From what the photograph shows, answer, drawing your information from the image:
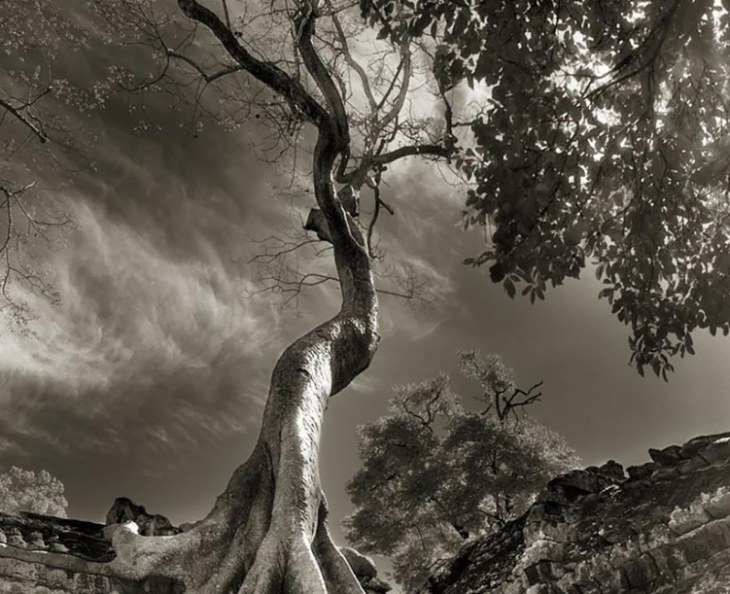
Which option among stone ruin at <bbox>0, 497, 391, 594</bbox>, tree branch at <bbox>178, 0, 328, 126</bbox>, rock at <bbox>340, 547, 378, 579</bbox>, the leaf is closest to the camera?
the leaf

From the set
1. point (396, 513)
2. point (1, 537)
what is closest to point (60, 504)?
point (396, 513)

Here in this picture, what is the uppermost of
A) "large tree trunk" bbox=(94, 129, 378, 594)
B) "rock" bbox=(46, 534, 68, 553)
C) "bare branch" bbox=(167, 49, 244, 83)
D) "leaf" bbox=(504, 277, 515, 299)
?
"bare branch" bbox=(167, 49, 244, 83)

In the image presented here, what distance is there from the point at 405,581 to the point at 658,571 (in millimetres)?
19824

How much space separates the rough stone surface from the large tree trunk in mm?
1865

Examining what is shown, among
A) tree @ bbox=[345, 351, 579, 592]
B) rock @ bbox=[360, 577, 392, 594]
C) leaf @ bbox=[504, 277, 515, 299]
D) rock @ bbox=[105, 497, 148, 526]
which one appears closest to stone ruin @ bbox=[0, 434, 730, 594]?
rock @ bbox=[360, 577, 392, 594]

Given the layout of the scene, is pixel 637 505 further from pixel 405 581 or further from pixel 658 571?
pixel 405 581

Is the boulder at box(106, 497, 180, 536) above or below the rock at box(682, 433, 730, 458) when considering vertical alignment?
above

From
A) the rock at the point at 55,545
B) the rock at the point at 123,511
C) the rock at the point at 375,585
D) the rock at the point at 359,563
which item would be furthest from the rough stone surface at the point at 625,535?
the rock at the point at 55,545

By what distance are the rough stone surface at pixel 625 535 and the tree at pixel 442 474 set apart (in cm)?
1683

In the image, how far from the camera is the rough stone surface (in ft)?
17.6

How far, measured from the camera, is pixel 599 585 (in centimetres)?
552

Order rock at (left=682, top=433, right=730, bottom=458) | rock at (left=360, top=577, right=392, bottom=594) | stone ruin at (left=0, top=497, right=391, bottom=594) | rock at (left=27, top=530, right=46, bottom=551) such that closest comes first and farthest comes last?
1. rock at (left=682, top=433, right=730, bottom=458)
2. rock at (left=360, top=577, right=392, bottom=594)
3. stone ruin at (left=0, top=497, right=391, bottom=594)
4. rock at (left=27, top=530, right=46, bottom=551)

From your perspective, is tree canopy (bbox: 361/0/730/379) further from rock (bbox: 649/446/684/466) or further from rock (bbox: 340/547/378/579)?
rock (bbox: 340/547/378/579)

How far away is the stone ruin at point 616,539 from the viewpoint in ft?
17.6
